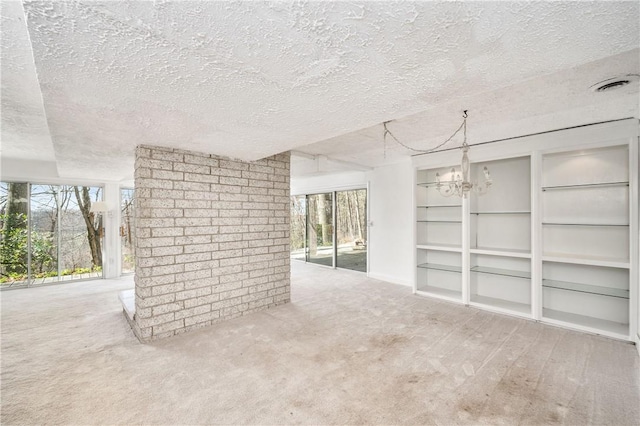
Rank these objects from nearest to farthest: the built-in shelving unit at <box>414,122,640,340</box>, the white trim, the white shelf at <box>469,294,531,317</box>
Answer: the built-in shelving unit at <box>414,122,640,340</box>
the white shelf at <box>469,294,531,317</box>
the white trim

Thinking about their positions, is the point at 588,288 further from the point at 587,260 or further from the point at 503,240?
the point at 503,240

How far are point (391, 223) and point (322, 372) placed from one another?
3.84m

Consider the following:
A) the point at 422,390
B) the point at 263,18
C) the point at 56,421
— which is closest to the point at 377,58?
the point at 263,18

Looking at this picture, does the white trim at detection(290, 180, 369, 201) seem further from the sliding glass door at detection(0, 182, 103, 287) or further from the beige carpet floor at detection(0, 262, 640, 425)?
the sliding glass door at detection(0, 182, 103, 287)

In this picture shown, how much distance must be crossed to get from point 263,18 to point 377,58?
21.8 inches

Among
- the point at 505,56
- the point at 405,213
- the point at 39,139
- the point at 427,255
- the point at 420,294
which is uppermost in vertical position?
the point at 39,139

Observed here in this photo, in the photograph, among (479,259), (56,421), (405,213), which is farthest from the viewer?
(405,213)

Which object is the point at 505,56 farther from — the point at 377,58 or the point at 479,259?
the point at 479,259

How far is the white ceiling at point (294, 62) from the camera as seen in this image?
102 cm

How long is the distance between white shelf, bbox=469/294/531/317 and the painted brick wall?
9.20 ft

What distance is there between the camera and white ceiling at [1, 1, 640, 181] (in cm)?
102

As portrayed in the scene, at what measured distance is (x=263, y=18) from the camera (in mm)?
1024

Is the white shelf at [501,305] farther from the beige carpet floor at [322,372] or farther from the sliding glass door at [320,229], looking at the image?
the sliding glass door at [320,229]

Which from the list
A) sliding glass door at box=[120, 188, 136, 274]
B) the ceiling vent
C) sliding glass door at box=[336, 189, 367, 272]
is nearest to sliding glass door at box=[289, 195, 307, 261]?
sliding glass door at box=[336, 189, 367, 272]
